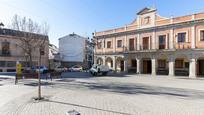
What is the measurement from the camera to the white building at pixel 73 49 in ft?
198

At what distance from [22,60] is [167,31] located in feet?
98.9

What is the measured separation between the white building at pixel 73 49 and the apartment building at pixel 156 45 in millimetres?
20740

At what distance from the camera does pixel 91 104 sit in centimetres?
884

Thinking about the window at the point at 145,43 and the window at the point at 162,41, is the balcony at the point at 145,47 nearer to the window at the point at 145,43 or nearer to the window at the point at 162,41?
the window at the point at 145,43

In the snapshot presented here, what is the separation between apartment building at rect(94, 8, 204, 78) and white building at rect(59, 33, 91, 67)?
68.0 feet

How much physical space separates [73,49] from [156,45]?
34226mm

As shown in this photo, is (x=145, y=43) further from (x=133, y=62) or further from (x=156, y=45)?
(x=133, y=62)

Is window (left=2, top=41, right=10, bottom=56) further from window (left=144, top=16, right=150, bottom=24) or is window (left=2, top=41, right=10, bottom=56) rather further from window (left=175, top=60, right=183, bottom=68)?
window (left=175, top=60, right=183, bottom=68)

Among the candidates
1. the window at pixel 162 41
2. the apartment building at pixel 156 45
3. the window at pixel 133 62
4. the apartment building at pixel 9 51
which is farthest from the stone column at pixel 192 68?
the apartment building at pixel 9 51

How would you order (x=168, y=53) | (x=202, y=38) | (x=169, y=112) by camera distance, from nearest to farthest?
(x=169, y=112)
(x=202, y=38)
(x=168, y=53)

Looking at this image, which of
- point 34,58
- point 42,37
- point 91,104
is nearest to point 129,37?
point 42,37

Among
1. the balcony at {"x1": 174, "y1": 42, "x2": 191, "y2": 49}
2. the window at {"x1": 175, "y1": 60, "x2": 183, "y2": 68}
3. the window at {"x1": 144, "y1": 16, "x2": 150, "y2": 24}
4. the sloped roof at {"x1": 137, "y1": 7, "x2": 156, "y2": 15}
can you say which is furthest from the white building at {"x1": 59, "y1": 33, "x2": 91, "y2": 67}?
the balcony at {"x1": 174, "y1": 42, "x2": 191, "y2": 49}

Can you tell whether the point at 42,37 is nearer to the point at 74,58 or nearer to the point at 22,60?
the point at 22,60

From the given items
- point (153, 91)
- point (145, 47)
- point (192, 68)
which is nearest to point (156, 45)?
point (145, 47)
